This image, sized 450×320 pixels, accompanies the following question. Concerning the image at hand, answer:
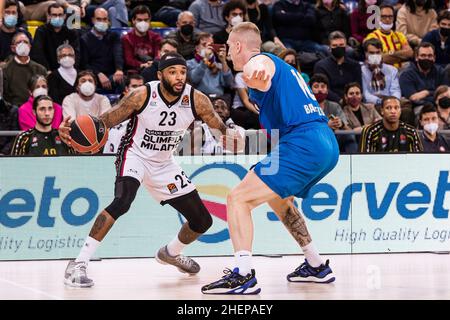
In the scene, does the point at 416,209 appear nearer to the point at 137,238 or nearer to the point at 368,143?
the point at 368,143

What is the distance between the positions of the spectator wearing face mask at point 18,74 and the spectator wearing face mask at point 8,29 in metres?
0.51

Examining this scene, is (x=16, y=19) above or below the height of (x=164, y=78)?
above

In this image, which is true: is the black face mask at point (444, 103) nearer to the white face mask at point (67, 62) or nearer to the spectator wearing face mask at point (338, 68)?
the spectator wearing face mask at point (338, 68)

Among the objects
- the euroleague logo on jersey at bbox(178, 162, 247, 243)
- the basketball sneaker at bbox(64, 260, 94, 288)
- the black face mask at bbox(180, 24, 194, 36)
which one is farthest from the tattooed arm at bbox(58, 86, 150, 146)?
the black face mask at bbox(180, 24, 194, 36)

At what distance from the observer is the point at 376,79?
52.2 ft

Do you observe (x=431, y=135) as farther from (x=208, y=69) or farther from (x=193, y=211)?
(x=193, y=211)

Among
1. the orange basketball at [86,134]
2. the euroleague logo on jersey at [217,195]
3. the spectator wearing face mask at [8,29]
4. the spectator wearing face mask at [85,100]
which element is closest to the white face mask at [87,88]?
the spectator wearing face mask at [85,100]

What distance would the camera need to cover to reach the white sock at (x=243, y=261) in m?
8.83

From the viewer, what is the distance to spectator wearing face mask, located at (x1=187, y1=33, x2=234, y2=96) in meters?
14.8

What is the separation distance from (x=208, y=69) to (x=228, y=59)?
21.3 inches

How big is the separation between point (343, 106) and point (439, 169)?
7.89 feet

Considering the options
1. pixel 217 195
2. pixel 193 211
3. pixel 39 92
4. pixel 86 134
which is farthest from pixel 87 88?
pixel 86 134

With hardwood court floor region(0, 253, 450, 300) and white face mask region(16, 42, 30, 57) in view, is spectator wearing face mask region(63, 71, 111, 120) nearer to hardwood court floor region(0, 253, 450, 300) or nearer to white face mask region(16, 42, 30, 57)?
white face mask region(16, 42, 30, 57)
